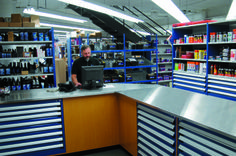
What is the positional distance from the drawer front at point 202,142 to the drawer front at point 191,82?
4.10 m

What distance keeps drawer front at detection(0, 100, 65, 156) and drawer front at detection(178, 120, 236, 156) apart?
1.96 meters

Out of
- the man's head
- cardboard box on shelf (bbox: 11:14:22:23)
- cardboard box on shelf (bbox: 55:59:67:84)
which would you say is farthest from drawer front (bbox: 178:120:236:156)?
cardboard box on shelf (bbox: 55:59:67:84)

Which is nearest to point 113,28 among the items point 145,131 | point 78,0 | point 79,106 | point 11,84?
point 78,0

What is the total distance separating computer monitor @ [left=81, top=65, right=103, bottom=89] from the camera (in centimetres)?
370

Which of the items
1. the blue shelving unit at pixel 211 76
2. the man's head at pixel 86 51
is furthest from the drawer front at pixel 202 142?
the blue shelving unit at pixel 211 76

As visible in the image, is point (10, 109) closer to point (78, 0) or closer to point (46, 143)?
point (46, 143)

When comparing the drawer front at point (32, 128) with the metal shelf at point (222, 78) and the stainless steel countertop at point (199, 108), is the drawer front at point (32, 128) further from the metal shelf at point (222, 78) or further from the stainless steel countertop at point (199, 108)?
the metal shelf at point (222, 78)

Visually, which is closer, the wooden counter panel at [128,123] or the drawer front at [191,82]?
the wooden counter panel at [128,123]

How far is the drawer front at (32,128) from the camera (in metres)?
3.05

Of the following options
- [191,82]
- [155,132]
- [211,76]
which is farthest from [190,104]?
[191,82]

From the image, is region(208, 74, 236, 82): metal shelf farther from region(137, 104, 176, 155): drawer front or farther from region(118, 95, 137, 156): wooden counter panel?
region(137, 104, 176, 155): drawer front

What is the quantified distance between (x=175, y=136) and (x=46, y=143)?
2.05 meters

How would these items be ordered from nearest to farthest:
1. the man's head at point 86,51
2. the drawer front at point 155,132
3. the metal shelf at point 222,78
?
the drawer front at point 155,132 < the man's head at point 86,51 < the metal shelf at point 222,78

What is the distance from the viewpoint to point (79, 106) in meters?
3.38
